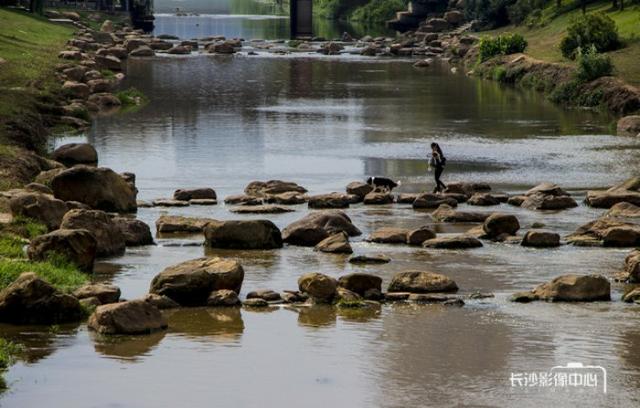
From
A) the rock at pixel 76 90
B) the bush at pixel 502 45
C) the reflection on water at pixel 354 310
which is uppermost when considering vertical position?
the bush at pixel 502 45

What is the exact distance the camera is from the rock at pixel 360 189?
43188mm

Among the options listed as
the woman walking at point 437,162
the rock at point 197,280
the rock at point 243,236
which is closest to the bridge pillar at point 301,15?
the woman walking at point 437,162

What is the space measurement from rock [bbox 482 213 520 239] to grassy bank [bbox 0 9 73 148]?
17.2 metres

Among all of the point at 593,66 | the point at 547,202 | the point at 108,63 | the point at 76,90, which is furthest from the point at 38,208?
the point at 108,63

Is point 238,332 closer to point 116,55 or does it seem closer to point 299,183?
point 299,183

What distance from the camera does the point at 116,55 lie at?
106938mm

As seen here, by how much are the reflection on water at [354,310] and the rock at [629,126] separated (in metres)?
0.96

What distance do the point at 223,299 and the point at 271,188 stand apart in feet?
53.8

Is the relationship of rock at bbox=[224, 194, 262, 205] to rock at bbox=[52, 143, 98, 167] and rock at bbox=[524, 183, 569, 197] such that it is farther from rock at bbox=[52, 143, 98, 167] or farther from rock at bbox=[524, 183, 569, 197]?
rock at bbox=[524, 183, 569, 197]

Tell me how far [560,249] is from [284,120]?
33588 mm

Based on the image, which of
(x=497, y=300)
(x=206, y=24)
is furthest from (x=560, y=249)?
(x=206, y=24)

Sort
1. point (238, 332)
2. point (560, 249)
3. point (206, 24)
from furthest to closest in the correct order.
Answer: point (206, 24), point (560, 249), point (238, 332)

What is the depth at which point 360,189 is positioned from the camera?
4331 cm

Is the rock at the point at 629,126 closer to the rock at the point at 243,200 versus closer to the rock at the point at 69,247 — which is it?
the rock at the point at 243,200
